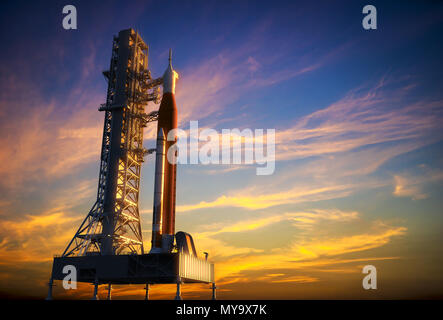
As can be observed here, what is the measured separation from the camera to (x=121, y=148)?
2611 inches

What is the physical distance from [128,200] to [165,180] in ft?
40.9

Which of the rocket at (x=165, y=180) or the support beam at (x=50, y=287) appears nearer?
the rocket at (x=165, y=180)

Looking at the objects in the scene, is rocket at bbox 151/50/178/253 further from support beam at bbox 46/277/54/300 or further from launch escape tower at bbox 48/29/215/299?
support beam at bbox 46/277/54/300

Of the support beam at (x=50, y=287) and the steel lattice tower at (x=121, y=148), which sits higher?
the steel lattice tower at (x=121, y=148)

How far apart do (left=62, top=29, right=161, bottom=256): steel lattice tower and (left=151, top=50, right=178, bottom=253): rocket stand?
9.74 metres

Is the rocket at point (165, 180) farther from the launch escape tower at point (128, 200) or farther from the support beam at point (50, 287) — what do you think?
the support beam at point (50, 287)

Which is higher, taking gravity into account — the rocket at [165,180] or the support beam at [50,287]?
the rocket at [165,180]

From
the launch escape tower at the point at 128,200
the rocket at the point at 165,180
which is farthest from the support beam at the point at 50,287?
the rocket at the point at 165,180

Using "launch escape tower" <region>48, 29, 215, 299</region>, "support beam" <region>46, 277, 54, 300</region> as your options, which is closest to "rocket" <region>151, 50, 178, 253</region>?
"launch escape tower" <region>48, 29, 215, 299</region>

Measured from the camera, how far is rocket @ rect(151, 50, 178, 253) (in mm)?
53894

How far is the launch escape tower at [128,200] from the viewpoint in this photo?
51.8m

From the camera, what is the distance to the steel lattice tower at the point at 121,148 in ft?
204

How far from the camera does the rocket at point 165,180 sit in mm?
53894

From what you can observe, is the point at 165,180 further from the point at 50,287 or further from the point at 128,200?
the point at 50,287
